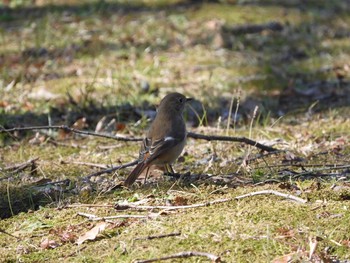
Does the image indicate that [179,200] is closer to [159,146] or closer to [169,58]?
[159,146]

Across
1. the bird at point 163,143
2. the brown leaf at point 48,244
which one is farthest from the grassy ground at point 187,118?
the bird at point 163,143

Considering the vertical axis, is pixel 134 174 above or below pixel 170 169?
above

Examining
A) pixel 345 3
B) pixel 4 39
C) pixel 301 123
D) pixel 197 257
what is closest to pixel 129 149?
pixel 301 123

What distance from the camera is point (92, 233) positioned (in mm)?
4500

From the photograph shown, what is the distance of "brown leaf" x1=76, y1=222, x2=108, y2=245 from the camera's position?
14.6ft

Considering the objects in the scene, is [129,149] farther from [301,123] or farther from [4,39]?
[4,39]

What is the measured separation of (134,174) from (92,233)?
1033 mm

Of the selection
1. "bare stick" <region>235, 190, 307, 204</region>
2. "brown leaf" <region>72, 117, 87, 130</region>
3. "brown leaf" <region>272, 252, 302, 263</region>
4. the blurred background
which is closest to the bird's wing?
"bare stick" <region>235, 190, 307, 204</region>

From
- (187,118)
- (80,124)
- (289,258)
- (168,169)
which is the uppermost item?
(289,258)

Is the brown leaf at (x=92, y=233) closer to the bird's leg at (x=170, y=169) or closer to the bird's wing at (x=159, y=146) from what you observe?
the bird's wing at (x=159, y=146)

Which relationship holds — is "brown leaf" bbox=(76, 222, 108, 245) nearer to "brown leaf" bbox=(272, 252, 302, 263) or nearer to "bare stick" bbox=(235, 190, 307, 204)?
"bare stick" bbox=(235, 190, 307, 204)

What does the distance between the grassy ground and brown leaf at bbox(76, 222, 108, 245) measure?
1.1 inches

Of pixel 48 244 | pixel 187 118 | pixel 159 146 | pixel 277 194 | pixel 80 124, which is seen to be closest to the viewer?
pixel 48 244

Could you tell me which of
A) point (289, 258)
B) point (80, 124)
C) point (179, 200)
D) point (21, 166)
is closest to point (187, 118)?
point (80, 124)
